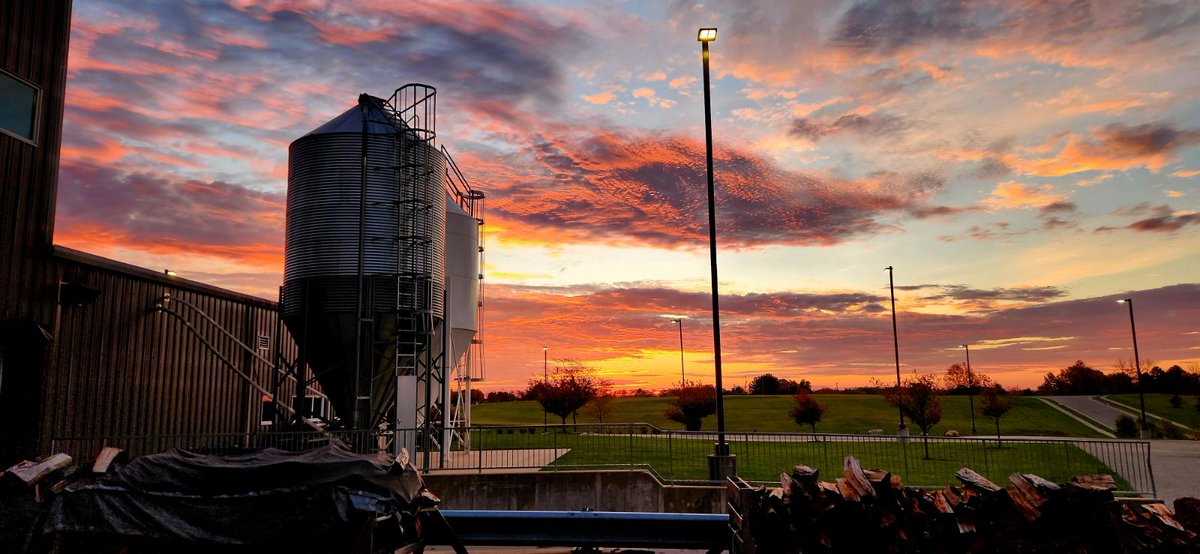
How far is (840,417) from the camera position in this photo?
74.6 meters

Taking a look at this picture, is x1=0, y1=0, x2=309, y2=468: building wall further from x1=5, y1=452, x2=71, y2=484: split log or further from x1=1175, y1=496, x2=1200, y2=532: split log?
x1=1175, y1=496, x2=1200, y2=532: split log

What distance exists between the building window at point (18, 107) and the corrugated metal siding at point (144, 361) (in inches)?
105

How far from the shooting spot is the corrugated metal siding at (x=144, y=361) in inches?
603

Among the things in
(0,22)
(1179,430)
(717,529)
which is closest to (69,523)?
(717,529)

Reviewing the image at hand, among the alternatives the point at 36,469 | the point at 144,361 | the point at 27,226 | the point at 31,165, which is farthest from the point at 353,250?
the point at 36,469

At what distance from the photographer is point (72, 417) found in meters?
15.2

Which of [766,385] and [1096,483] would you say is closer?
[1096,483]

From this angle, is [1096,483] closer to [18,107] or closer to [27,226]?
[27,226]

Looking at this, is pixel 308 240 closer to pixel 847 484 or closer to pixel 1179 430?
pixel 847 484

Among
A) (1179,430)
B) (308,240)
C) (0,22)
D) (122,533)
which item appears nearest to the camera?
(122,533)

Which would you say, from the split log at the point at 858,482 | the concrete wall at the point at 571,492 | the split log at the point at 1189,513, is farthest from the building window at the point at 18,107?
the split log at the point at 1189,513

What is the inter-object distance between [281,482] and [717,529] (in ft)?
16.0

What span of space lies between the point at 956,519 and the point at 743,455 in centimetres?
2033

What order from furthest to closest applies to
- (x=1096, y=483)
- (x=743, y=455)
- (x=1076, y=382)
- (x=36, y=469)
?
1. (x=1076, y=382)
2. (x=743, y=455)
3. (x=1096, y=483)
4. (x=36, y=469)
